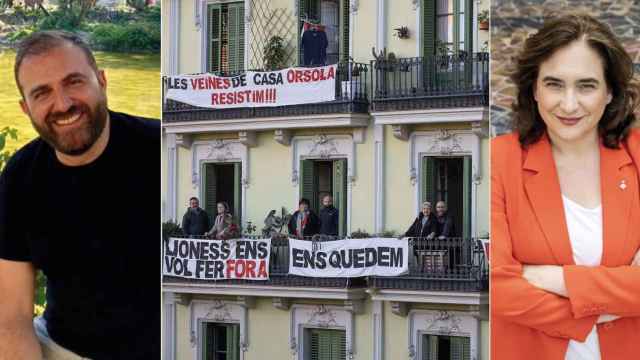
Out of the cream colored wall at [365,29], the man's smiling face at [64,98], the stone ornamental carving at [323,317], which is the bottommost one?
the stone ornamental carving at [323,317]

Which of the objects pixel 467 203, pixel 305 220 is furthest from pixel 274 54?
pixel 467 203

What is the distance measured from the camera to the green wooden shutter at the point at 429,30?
21.8 ft

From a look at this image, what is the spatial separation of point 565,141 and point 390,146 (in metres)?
1.34

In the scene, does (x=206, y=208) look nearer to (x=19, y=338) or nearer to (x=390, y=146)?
(x=390, y=146)

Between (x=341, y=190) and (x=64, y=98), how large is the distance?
4.17ft

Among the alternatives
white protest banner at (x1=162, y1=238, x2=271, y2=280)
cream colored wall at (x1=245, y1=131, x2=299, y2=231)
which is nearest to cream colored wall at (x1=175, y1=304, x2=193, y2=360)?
white protest banner at (x1=162, y1=238, x2=271, y2=280)

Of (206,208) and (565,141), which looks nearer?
(565,141)

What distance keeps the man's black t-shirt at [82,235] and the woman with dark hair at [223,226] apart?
97 cm

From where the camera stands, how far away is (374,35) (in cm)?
681

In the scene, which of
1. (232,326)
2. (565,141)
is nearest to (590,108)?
(565,141)

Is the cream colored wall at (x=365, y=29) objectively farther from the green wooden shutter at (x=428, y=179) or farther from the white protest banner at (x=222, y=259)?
the white protest banner at (x=222, y=259)

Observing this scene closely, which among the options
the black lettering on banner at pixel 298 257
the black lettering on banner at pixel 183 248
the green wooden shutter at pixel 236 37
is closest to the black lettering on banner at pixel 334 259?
the black lettering on banner at pixel 298 257

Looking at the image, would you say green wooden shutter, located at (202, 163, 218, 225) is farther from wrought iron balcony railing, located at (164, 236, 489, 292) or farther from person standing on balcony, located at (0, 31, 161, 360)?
person standing on balcony, located at (0, 31, 161, 360)

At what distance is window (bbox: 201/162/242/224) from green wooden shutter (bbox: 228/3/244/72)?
0.31m
